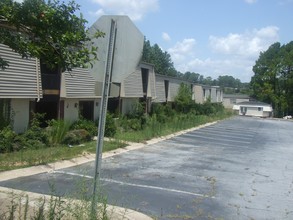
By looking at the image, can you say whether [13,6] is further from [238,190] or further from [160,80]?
[160,80]

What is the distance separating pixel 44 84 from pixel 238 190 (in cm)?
1254

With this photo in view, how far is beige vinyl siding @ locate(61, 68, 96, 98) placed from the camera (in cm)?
2156

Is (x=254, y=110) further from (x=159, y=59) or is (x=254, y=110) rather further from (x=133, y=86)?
(x=133, y=86)

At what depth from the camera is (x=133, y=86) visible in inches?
1227

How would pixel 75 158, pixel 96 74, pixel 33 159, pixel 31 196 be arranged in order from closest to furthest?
1. pixel 96 74
2. pixel 31 196
3. pixel 33 159
4. pixel 75 158

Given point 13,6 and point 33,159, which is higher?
point 13,6

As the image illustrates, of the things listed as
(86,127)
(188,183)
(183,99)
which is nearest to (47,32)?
(188,183)

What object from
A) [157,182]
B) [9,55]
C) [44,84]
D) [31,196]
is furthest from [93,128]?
[31,196]

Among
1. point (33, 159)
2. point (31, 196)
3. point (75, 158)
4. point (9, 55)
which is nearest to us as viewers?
point (31, 196)

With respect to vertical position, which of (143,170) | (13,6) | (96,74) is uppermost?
(13,6)

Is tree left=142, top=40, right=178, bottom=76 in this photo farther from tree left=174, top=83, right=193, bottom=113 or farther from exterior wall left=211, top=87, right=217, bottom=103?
tree left=174, top=83, right=193, bottom=113

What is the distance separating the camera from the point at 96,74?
5.22 m

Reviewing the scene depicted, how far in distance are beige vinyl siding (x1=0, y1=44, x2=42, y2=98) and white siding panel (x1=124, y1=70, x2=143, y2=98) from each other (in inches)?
435

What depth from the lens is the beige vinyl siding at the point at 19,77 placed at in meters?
16.6
